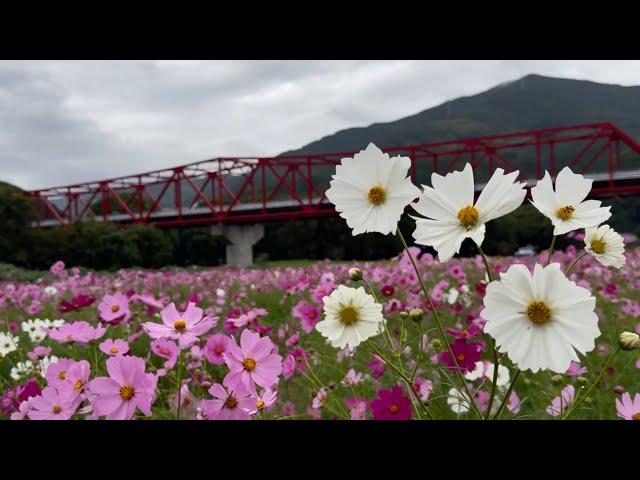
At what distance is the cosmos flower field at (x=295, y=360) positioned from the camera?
76cm

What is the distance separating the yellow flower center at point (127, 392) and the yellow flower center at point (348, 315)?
0.28 meters

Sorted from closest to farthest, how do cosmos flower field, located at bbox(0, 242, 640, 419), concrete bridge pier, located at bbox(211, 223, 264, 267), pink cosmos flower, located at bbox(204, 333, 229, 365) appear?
1. cosmos flower field, located at bbox(0, 242, 640, 419)
2. pink cosmos flower, located at bbox(204, 333, 229, 365)
3. concrete bridge pier, located at bbox(211, 223, 264, 267)

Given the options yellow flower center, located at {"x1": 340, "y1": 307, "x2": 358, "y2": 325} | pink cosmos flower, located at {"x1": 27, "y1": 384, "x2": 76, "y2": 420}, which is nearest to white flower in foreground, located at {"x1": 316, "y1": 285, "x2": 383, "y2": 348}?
yellow flower center, located at {"x1": 340, "y1": 307, "x2": 358, "y2": 325}

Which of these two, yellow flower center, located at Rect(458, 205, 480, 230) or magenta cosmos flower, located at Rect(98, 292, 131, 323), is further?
magenta cosmos flower, located at Rect(98, 292, 131, 323)

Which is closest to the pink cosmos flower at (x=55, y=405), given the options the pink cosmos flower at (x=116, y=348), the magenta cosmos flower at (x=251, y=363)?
the pink cosmos flower at (x=116, y=348)

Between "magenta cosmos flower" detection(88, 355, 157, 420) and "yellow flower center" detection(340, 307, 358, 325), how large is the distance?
253 millimetres

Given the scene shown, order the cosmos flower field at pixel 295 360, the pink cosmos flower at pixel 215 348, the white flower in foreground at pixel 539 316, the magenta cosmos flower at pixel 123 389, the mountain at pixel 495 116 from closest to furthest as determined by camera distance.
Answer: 1. the white flower in foreground at pixel 539 316
2. the magenta cosmos flower at pixel 123 389
3. the cosmos flower field at pixel 295 360
4. the pink cosmos flower at pixel 215 348
5. the mountain at pixel 495 116

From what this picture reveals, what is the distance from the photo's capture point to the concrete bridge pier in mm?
20422

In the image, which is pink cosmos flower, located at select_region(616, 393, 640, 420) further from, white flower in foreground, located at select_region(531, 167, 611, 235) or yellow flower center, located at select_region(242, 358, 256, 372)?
yellow flower center, located at select_region(242, 358, 256, 372)

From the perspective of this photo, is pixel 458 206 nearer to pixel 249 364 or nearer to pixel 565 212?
pixel 565 212

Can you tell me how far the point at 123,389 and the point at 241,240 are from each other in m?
20.3

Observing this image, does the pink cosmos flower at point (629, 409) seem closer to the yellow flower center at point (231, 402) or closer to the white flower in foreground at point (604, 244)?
the white flower in foreground at point (604, 244)

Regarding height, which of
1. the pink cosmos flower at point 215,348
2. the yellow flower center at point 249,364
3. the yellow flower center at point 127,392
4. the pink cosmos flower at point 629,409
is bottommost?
the pink cosmos flower at point 629,409
